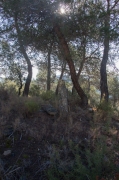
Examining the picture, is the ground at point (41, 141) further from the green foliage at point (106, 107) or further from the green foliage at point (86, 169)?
the green foliage at point (106, 107)

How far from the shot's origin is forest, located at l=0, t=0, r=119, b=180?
3291mm

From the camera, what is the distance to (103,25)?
6395 millimetres

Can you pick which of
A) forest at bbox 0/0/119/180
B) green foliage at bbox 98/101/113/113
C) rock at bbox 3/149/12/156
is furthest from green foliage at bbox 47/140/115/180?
green foliage at bbox 98/101/113/113

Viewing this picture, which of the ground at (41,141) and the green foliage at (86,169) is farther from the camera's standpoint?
the ground at (41,141)

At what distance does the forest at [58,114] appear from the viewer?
329cm

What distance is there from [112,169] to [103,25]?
5.11m

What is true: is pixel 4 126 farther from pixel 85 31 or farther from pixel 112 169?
pixel 85 31

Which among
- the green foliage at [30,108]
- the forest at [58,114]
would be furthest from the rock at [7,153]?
the green foliage at [30,108]

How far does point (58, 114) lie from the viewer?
A: 5.69 m

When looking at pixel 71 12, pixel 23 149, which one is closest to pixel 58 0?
pixel 71 12

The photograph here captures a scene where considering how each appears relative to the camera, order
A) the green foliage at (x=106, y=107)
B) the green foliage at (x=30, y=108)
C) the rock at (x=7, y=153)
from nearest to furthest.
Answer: the rock at (x=7, y=153), the green foliage at (x=30, y=108), the green foliage at (x=106, y=107)

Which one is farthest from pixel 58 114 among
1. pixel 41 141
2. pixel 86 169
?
pixel 86 169

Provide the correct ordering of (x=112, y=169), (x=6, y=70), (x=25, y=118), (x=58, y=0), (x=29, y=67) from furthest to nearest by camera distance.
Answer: (x=6, y=70) → (x=29, y=67) → (x=58, y=0) → (x=25, y=118) → (x=112, y=169)

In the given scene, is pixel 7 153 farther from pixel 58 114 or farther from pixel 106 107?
pixel 106 107
